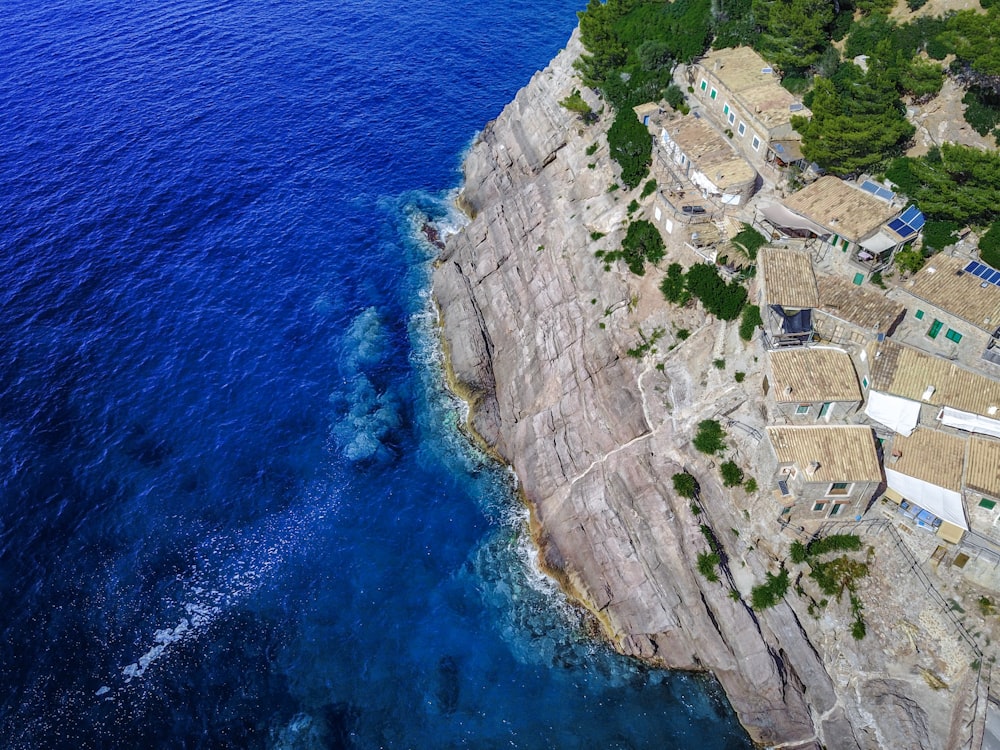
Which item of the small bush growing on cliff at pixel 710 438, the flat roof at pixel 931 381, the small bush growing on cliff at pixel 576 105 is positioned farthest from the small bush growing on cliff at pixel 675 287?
the small bush growing on cliff at pixel 576 105

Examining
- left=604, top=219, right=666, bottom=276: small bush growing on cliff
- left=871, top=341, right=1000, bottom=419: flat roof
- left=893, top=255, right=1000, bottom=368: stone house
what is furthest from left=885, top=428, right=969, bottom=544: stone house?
left=604, top=219, right=666, bottom=276: small bush growing on cliff

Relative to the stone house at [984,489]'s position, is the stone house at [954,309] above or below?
above

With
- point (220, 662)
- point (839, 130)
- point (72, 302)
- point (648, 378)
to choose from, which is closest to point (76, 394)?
point (72, 302)

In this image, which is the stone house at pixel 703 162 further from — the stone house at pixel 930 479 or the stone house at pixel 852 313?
the stone house at pixel 930 479

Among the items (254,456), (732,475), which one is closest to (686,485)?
(732,475)

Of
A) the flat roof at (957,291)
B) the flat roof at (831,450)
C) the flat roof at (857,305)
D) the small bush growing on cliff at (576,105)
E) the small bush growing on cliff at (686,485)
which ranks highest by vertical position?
the small bush growing on cliff at (576,105)
